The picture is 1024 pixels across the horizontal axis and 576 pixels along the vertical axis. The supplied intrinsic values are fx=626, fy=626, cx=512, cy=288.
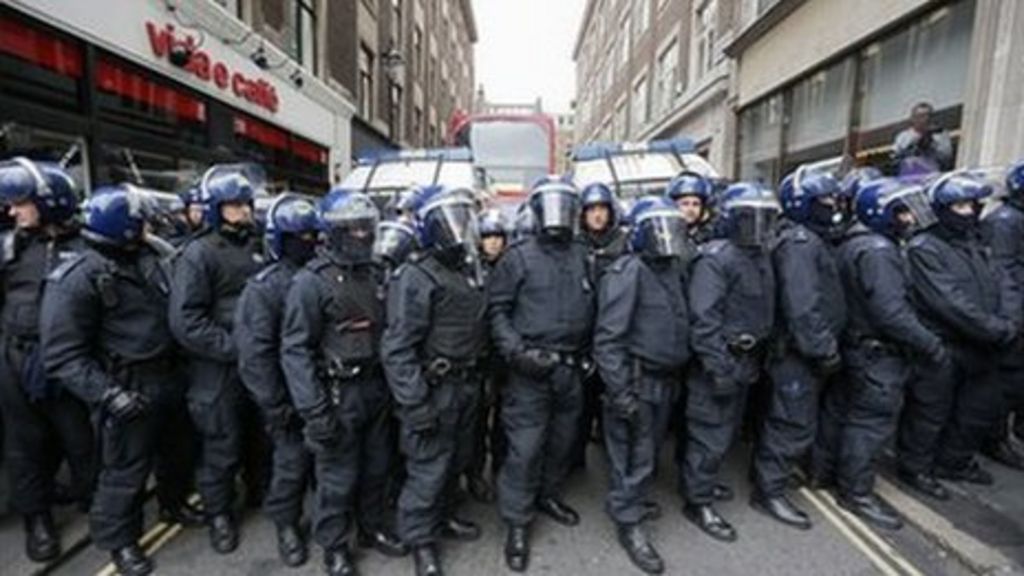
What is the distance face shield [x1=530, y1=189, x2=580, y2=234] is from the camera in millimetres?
3328

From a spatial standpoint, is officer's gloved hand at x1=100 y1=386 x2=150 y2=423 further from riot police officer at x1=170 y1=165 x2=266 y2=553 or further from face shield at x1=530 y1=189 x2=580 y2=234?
face shield at x1=530 y1=189 x2=580 y2=234

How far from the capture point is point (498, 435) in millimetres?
3867

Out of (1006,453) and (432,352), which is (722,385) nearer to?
(432,352)

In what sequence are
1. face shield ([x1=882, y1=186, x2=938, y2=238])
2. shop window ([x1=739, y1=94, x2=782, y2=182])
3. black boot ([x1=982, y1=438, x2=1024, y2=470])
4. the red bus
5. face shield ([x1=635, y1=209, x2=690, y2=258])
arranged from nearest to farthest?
face shield ([x1=635, y1=209, x2=690, y2=258]) < face shield ([x1=882, y1=186, x2=938, y2=238]) < black boot ([x1=982, y1=438, x2=1024, y2=470]) < the red bus < shop window ([x1=739, y1=94, x2=782, y2=182])

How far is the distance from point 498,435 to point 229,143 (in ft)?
27.4

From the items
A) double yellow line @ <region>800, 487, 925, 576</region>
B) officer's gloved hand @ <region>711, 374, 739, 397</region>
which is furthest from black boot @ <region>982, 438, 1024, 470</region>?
officer's gloved hand @ <region>711, 374, 739, 397</region>

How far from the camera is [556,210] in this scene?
10.9 ft

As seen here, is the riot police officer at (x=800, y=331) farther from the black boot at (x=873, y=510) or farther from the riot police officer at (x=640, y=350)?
the riot police officer at (x=640, y=350)

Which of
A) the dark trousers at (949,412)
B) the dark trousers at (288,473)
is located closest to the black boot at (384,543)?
the dark trousers at (288,473)

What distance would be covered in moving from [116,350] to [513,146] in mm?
10857

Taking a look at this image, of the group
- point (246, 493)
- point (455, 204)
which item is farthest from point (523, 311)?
point (246, 493)

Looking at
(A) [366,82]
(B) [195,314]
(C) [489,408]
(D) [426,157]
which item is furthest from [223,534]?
(A) [366,82]

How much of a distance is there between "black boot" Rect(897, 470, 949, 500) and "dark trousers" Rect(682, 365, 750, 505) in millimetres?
1425

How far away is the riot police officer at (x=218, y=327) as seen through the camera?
10.7 feet
